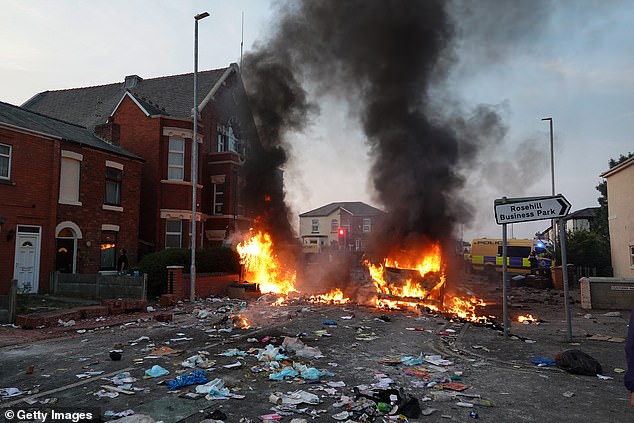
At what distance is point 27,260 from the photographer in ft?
51.5

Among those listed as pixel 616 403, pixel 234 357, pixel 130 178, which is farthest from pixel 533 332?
pixel 130 178

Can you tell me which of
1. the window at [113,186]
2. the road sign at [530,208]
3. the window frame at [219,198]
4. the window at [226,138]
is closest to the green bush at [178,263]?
the window at [113,186]

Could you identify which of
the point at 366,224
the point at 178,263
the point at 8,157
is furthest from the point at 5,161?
the point at 366,224

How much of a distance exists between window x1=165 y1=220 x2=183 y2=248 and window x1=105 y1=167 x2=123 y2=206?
2.99 m

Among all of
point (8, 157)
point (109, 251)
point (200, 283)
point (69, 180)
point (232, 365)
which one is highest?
point (8, 157)

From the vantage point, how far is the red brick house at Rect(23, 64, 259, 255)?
22203 millimetres

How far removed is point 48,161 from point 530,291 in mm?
22517

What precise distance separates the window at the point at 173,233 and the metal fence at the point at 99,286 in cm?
657

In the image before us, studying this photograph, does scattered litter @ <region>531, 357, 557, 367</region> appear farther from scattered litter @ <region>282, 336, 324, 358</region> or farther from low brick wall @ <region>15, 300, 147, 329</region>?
low brick wall @ <region>15, 300, 147, 329</region>

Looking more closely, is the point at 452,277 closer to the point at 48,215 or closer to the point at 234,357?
the point at 234,357

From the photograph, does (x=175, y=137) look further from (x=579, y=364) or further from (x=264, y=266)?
(x=579, y=364)

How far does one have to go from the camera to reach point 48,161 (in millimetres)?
16453

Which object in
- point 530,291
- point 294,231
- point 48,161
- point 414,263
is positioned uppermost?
point 48,161

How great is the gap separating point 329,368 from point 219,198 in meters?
19.5
